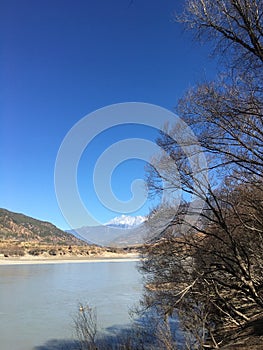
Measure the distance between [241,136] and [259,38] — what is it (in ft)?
5.70

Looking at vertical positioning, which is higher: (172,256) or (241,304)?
(172,256)

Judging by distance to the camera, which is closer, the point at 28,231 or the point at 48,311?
the point at 48,311

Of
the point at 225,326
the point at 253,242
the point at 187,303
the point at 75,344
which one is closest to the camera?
the point at 225,326

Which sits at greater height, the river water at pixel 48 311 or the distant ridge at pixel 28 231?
the distant ridge at pixel 28 231

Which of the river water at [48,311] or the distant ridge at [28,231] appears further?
the distant ridge at [28,231]

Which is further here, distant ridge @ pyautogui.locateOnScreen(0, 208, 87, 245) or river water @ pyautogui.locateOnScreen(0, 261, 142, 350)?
distant ridge @ pyautogui.locateOnScreen(0, 208, 87, 245)

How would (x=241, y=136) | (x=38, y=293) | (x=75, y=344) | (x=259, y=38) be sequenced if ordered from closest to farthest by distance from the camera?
(x=259, y=38), (x=241, y=136), (x=75, y=344), (x=38, y=293)

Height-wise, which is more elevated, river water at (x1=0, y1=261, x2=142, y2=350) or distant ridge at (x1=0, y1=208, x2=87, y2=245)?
distant ridge at (x1=0, y1=208, x2=87, y2=245)

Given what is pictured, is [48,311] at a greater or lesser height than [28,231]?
lesser

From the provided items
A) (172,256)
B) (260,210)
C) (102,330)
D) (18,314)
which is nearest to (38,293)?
(18,314)

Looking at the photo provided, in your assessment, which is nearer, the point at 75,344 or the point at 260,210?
the point at 260,210

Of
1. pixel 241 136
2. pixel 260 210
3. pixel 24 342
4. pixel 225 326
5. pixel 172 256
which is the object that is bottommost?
pixel 24 342

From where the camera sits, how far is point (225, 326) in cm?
793

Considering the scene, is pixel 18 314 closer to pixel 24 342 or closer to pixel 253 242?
pixel 24 342
